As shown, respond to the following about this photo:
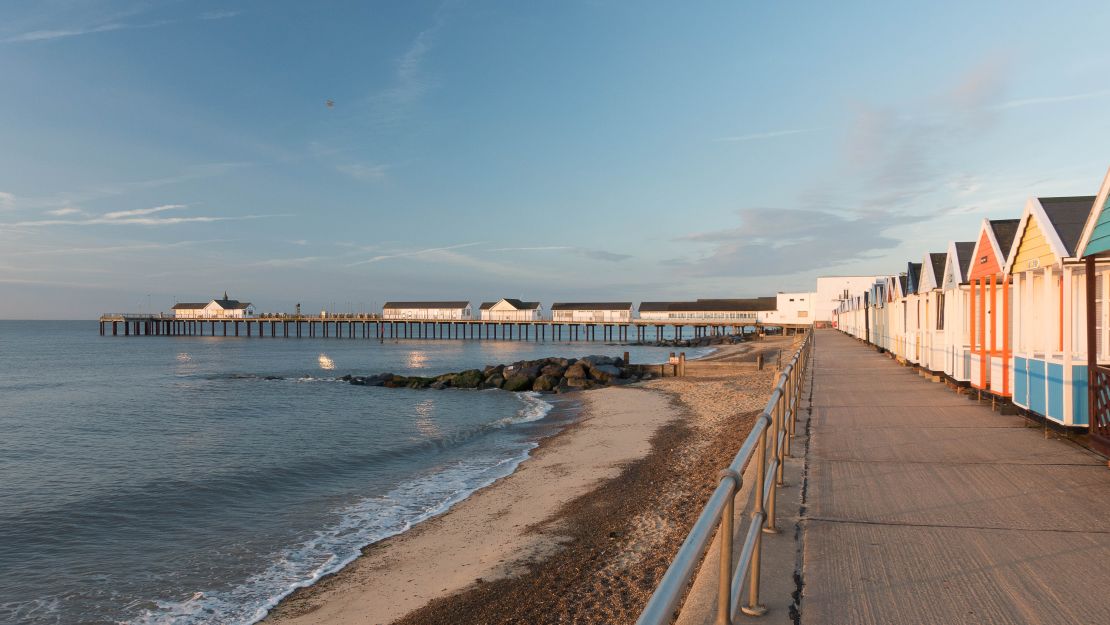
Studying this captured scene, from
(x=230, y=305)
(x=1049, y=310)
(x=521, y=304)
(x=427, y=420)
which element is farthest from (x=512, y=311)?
(x=1049, y=310)

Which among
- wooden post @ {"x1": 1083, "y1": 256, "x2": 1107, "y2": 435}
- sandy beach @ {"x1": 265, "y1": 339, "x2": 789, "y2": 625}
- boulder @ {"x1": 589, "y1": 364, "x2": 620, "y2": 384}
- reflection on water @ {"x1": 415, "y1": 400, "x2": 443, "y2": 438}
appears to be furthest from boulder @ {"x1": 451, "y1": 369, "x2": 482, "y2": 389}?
wooden post @ {"x1": 1083, "y1": 256, "x2": 1107, "y2": 435}

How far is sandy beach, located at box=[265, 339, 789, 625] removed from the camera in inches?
273

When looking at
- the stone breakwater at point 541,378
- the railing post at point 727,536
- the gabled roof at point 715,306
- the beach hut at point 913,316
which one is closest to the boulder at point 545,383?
the stone breakwater at point 541,378

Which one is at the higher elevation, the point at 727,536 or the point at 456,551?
the point at 727,536

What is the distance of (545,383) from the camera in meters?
33.7

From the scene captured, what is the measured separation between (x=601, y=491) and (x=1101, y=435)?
726 centimetres

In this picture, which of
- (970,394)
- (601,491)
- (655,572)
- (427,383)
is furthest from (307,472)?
(427,383)

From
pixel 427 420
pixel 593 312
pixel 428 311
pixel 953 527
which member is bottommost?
pixel 427 420

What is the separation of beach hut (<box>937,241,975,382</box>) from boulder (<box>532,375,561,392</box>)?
20963mm

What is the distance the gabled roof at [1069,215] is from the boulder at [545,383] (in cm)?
2578

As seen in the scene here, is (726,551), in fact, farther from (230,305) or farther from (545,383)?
(230,305)

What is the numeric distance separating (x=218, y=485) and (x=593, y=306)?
90.1 m

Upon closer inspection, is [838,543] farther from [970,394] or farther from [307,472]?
[307,472]

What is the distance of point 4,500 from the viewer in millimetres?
13633
